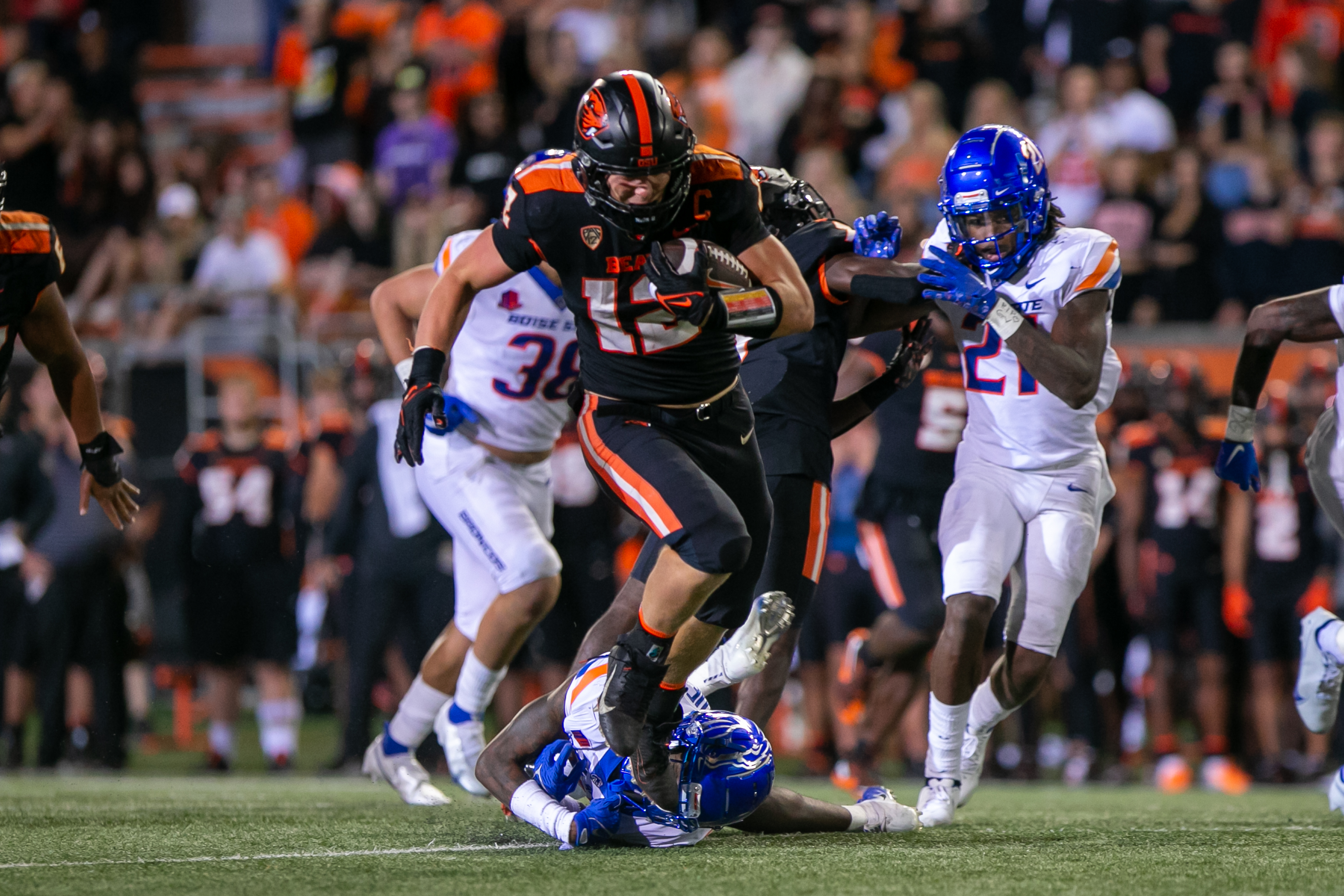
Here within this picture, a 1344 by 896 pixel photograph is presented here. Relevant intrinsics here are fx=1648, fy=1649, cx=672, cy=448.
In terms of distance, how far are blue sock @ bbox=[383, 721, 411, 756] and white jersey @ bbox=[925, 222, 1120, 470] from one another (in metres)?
2.47

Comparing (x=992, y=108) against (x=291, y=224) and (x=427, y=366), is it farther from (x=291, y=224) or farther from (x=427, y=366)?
(x=427, y=366)

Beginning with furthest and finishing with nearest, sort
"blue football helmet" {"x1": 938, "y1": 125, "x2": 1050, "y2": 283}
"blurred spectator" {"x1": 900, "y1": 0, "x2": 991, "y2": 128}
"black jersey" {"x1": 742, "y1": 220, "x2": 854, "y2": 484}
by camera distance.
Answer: "blurred spectator" {"x1": 900, "y1": 0, "x2": 991, "y2": 128}, "black jersey" {"x1": 742, "y1": 220, "x2": 854, "y2": 484}, "blue football helmet" {"x1": 938, "y1": 125, "x2": 1050, "y2": 283}

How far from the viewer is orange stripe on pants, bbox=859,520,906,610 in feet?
24.2

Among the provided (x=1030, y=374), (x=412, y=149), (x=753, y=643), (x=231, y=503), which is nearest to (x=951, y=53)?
(x=412, y=149)

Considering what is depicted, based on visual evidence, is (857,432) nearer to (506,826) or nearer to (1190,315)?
(1190,315)

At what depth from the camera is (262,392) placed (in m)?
11.0

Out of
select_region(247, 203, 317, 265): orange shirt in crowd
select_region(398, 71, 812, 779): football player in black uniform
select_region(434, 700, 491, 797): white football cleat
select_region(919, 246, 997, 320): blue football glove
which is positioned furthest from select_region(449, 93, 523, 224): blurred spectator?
select_region(398, 71, 812, 779): football player in black uniform

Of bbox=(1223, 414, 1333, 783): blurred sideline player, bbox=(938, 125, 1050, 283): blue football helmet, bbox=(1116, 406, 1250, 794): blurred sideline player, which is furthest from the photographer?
bbox=(1116, 406, 1250, 794): blurred sideline player

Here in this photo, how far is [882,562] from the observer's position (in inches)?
295

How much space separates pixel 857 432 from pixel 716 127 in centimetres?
381

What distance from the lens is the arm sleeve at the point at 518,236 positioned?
4641 millimetres

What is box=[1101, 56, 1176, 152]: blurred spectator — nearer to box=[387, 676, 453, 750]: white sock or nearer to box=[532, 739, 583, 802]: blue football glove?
box=[387, 676, 453, 750]: white sock

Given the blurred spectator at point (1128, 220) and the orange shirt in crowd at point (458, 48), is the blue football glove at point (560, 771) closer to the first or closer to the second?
the blurred spectator at point (1128, 220)

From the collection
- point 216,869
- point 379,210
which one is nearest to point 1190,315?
point 379,210
